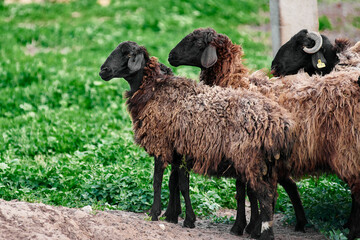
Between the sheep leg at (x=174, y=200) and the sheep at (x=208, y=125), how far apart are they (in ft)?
0.70

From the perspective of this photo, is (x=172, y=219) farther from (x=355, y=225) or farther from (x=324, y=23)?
(x=324, y=23)

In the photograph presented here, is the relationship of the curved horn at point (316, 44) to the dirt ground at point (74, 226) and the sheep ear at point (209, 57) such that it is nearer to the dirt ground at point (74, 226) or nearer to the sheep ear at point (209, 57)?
the sheep ear at point (209, 57)

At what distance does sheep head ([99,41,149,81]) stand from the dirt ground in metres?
1.64

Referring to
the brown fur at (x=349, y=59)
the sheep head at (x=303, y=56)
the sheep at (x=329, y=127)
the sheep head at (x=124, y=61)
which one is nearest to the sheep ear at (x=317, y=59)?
the sheep head at (x=303, y=56)

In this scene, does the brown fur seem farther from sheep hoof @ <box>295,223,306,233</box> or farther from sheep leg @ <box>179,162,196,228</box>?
sheep leg @ <box>179,162,196,228</box>

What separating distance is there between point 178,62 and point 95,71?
6.12 meters

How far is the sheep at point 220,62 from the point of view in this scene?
21.9ft

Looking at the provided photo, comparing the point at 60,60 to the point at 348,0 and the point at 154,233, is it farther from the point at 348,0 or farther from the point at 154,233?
the point at 348,0

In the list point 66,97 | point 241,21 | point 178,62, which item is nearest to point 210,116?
point 178,62

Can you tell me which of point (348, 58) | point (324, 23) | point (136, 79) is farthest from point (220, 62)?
point (324, 23)

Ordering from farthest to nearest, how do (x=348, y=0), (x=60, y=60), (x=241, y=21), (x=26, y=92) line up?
(x=348, y=0) < (x=241, y=21) < (x=60, y=60) < (x=26, y=92)

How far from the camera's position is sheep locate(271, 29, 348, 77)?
737cm

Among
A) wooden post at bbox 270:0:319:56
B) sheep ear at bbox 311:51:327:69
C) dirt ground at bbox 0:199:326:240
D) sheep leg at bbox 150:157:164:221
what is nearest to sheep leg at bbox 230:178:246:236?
dirt ground at bbox 0:199:326:240

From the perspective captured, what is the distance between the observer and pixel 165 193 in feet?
23.4
